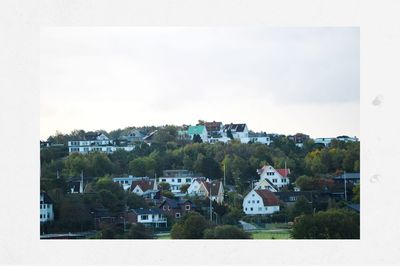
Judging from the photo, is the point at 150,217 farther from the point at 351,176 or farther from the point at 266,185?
the point at 351,176

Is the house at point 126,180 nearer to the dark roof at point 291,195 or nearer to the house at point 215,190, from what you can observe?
the house at point 215,190

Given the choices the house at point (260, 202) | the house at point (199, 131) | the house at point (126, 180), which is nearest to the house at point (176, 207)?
the house at point (126, 180)

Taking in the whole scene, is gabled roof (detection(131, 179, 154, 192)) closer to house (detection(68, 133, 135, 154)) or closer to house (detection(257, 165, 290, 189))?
house (detection(68, 133, 135, 154))

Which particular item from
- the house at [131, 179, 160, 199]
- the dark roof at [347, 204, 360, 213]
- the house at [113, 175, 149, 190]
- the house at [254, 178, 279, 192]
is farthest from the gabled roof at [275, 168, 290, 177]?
the house at [113, 175, 149, 190]
